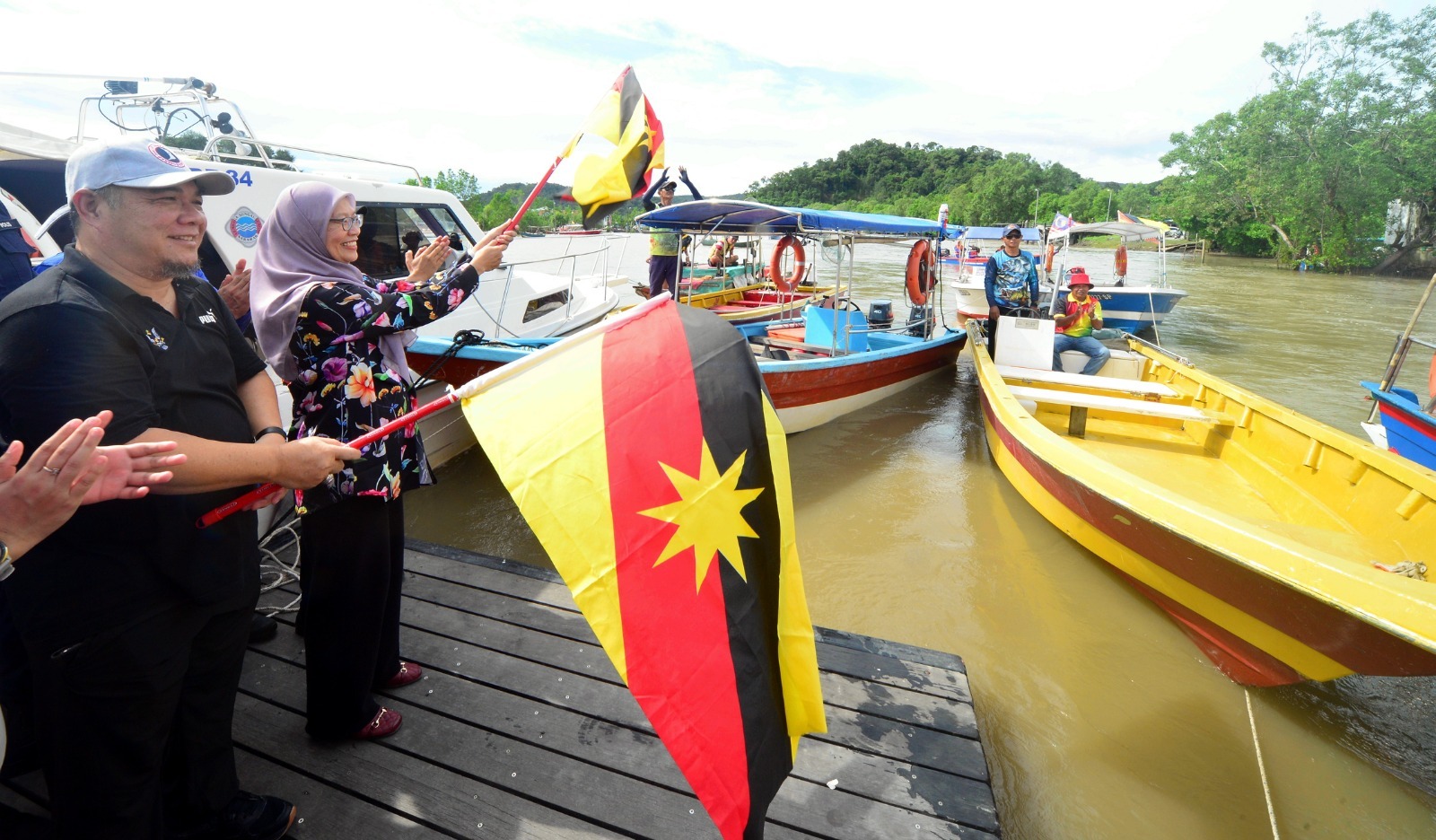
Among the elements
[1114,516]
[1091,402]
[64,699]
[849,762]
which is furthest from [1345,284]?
[64,699]

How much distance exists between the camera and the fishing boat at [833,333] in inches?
253

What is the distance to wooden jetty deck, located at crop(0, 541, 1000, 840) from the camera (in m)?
1.93

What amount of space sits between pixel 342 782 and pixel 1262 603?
3830 millimetres

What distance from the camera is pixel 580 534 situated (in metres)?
1.55

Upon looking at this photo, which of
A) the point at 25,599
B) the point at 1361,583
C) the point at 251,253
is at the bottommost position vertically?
the point at 1361,583

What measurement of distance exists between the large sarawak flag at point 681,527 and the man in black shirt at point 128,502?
1.80 feet

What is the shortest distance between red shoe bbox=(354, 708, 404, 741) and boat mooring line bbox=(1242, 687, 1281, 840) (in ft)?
11.0

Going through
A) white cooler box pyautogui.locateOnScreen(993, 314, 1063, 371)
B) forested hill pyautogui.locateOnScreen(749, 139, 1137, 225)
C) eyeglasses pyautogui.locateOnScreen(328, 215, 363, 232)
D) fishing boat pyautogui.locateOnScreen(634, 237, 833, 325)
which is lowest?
white cooler box pyautogui.locateOnScreen(993, 314, 1063, 371)

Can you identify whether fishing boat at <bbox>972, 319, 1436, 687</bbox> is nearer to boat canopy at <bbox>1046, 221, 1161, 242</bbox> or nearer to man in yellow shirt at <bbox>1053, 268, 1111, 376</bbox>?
man in yellow shirt at <bbox>1053, 268, 1111, 376</bbox>

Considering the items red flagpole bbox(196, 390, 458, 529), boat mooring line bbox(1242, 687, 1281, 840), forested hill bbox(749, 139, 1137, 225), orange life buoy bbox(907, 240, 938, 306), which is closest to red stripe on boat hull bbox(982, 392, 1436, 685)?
boat mooring line bbox(1242, 687, 1281, 840)

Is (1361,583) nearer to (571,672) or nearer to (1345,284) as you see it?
(571,672)

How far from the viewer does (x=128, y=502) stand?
1.38 meters

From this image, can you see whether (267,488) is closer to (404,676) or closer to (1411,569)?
(404,676)

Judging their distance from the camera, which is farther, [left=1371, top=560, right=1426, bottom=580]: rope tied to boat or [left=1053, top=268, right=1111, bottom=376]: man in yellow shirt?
[left=1053, top=268, right=1111, bottom=376]: man in yellow shirt
